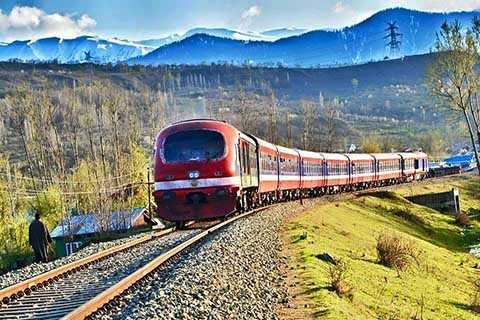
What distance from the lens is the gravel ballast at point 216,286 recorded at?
30.5ft

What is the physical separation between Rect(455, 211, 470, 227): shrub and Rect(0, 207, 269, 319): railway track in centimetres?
3097

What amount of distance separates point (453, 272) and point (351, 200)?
15185 mm

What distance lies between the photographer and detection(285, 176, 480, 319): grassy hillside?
1316 cm

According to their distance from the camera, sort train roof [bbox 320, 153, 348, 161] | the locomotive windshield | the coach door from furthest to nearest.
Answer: train roof [bbox 320, 153, 348, 161]
the coach door
the locomotive windshield

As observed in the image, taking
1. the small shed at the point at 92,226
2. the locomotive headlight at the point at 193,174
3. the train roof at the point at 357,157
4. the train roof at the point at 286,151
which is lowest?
the small shed at the point at 92,226

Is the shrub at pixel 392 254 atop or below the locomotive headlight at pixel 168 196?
below

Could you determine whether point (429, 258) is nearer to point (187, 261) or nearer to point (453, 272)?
point (453, 272)

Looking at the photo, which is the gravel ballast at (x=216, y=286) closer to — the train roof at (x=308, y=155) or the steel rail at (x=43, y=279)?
the steel rail at (x=43, y=279)

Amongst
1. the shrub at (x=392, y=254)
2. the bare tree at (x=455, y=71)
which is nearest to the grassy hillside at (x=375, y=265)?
the shrub at (x=392, y=254)

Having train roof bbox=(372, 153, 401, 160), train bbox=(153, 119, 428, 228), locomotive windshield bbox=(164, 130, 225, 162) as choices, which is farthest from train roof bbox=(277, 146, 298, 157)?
train roof bbox=(372, 153, 401, 160)

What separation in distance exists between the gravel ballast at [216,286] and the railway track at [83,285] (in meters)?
0.24

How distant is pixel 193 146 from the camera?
23375 millimetres

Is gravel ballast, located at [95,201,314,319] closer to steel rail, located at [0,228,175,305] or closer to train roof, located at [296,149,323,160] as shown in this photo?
steel rail, located at [0,228,175,305]

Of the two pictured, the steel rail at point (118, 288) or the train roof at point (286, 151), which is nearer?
the steel rail at point (118, 288)
